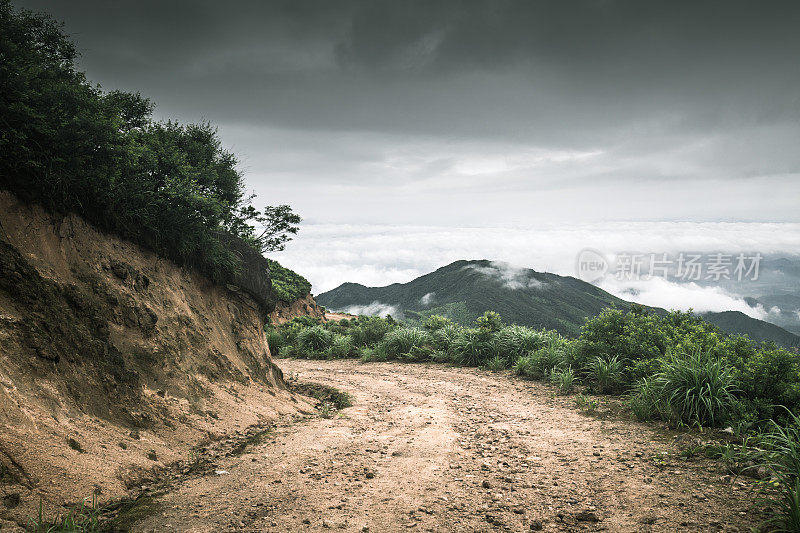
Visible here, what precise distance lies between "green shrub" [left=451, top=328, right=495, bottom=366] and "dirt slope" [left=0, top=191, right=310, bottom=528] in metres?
7.90

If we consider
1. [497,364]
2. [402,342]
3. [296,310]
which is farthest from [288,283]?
[497,364]

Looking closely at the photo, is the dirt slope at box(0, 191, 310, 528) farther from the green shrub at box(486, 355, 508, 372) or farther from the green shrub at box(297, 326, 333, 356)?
the green shrub at box(297, 326, 333, 356)

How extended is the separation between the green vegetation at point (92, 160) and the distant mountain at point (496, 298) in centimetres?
3438

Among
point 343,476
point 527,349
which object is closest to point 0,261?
point 343,476

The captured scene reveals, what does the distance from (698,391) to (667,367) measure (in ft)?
1.95

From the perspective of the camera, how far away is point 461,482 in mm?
4344

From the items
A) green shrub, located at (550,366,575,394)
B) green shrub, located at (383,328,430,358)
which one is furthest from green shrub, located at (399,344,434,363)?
green shrub, located at (550,366,575,394)

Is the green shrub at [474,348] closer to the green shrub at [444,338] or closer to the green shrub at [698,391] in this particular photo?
the green shrub at [444,338]

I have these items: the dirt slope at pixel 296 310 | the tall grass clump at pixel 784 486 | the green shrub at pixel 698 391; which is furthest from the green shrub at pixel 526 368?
the dirt slope at pixel 296 310

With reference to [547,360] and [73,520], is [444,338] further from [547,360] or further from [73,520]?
[73,520]

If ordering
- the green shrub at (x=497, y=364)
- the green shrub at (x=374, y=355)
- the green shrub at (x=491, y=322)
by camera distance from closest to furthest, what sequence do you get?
the green shrub at (x=497, y=364), the green shrub at (x=491, y=322), the green shrub at (x=374, y=355)

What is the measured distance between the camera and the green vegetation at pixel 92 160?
461 centimetres

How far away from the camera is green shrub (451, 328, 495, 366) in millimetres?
13352

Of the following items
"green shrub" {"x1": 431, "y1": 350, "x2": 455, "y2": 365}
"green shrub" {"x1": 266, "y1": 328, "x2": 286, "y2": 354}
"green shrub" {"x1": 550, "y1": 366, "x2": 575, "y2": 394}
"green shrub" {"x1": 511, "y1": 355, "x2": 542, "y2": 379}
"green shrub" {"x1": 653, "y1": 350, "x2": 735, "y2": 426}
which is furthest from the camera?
"green shrub" {"x1": 266, "y1": 328, "x2": 286, "y2": 354}
